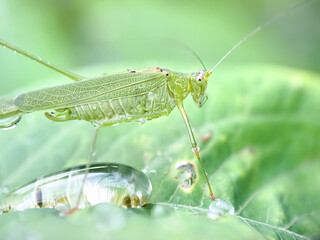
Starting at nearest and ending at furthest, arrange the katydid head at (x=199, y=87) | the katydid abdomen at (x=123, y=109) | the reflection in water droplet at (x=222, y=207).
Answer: the reflection in water droplet at (x=222, y=207) < the katydid abdomen at (x=123, y=109) < the katydid head at (x=199, y=87)

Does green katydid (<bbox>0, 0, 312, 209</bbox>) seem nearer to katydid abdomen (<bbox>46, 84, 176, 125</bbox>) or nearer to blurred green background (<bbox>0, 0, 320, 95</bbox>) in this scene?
katydid abdomen (<bbox>46, 84, 176, 125</bbox>)

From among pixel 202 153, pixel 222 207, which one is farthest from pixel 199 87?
pixel 222 207

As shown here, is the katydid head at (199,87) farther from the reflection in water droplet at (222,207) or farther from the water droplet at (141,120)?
the reflection in water droplet at (222,207)

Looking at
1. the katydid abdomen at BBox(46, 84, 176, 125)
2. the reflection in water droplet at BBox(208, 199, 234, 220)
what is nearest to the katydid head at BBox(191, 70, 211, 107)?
the katydid abdomen at BBox(46, 84, 176, 125)

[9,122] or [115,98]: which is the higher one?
[115,98]

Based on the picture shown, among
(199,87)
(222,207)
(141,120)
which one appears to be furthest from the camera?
(199,87)

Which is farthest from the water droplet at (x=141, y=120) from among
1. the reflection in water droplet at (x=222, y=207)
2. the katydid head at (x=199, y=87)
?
the reflection in water droplet at (x=222, y=207)

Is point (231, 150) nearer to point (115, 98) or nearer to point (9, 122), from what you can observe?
point (115, 98)

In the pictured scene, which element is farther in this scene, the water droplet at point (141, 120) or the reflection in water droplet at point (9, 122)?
the water droplet at point (141, 120)
